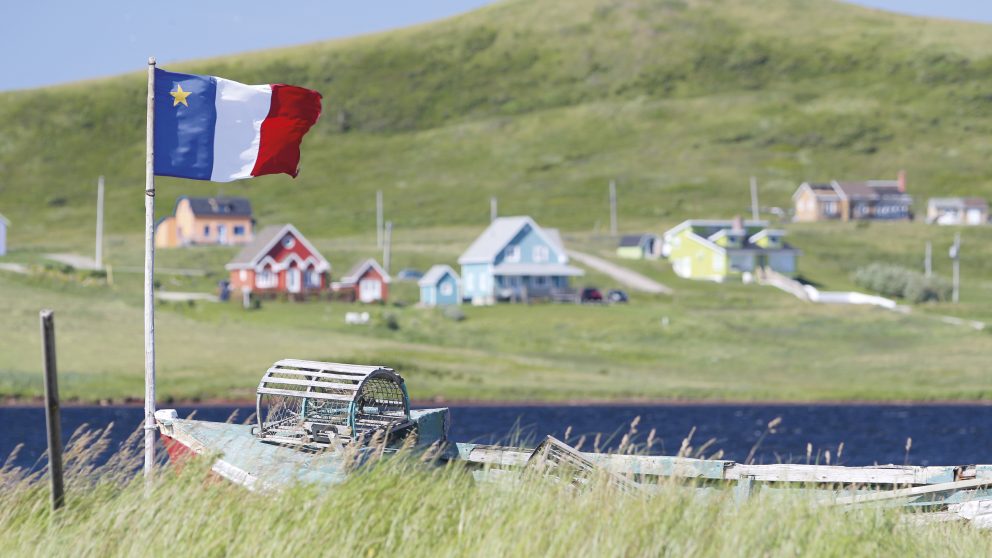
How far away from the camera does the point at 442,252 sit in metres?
114

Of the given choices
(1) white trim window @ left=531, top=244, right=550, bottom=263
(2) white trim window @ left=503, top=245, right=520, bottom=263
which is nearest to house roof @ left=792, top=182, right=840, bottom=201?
(1) white trim window @ left=531, top=244, right=550, bottom=263

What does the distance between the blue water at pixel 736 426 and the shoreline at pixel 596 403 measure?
214 mm

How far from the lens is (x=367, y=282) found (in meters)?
88.9

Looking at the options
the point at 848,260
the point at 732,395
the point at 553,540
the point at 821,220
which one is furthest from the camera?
the point at 821,220

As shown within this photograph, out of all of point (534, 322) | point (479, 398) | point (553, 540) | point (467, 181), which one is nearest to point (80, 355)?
point (479, 398)

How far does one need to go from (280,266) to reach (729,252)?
4263 centimetres

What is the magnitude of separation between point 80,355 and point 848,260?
82.6 meters

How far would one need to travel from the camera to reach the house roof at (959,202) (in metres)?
155

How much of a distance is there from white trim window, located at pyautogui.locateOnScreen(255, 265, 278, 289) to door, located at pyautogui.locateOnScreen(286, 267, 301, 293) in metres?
0.86

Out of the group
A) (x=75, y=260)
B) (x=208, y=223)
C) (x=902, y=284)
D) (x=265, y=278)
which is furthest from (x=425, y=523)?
(x=208, y=223)

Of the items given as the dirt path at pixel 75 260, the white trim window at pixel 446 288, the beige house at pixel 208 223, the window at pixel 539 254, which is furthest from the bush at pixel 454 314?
the beige house at pixel 208 223

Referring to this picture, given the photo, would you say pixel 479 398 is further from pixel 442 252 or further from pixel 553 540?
pixel 442 252

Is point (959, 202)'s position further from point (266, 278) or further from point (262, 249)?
point (262, 249)

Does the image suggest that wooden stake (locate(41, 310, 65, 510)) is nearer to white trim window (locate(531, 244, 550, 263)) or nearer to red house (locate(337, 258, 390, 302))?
red house (locate(337, 258, 390, 302))
